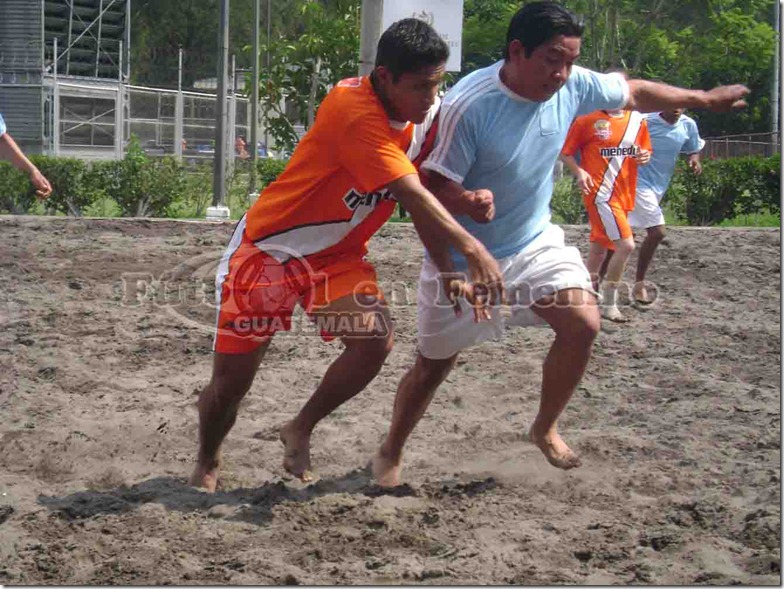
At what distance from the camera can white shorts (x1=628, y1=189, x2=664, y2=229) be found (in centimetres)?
988

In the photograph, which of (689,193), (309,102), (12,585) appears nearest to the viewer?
(12,585)

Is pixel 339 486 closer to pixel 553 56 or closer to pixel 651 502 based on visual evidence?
pixel 651 502

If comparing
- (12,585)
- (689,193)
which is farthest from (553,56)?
(689,193)

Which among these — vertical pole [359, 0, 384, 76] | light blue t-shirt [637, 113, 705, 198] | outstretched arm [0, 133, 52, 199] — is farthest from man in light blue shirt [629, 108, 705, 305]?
outstretched arm [0, 133, 52, 199]

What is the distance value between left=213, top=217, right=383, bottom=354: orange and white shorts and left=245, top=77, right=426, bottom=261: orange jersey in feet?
0.14

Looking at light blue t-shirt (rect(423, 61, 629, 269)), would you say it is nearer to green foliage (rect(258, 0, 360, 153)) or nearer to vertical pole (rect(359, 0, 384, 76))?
vertical pole (rect(359, 0, 384, 76))

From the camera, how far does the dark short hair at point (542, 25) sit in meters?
4.42

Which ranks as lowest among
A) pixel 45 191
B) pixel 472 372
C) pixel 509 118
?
pixel 472 372

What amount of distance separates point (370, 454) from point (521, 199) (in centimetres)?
151

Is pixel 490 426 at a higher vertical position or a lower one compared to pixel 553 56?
lower

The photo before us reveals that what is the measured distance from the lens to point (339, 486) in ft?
15.8

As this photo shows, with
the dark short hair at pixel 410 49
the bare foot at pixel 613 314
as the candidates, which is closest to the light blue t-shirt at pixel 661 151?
the bare foot at pixel 613 314

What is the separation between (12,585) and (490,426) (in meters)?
2.76

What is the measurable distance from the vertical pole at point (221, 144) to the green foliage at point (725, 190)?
6.54m
